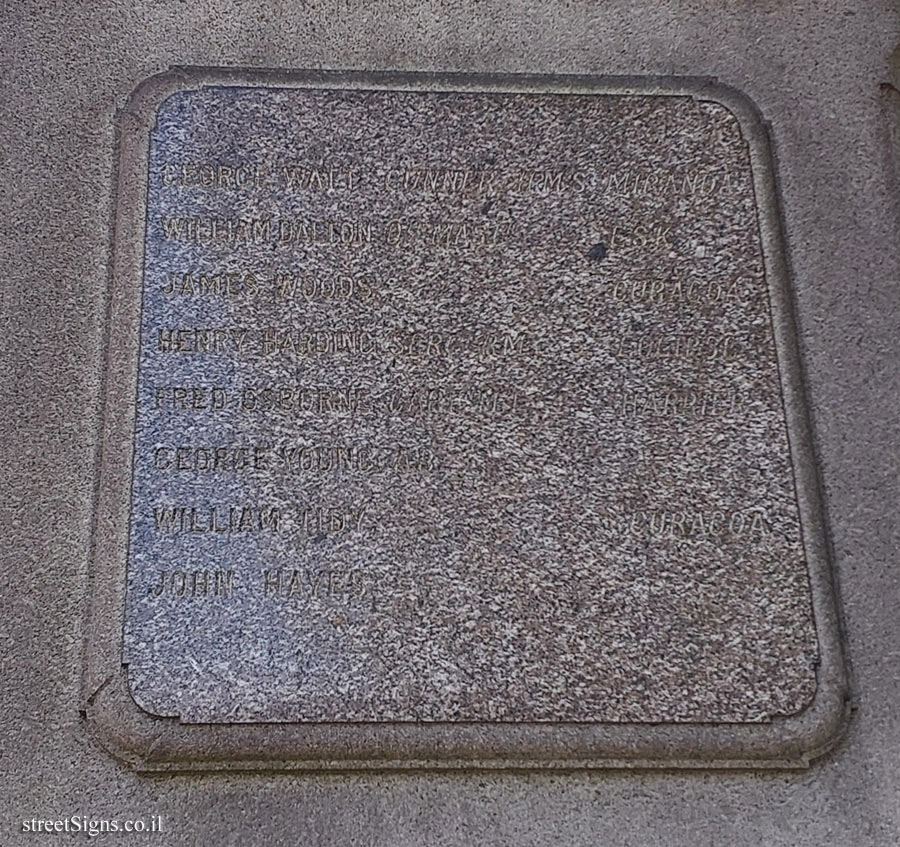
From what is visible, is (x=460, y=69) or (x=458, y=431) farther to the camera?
(x=460, y=69)

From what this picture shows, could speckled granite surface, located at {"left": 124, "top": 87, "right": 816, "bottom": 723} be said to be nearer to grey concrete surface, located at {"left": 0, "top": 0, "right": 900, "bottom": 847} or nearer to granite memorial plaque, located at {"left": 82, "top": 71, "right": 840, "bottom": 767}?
granite memorial plaque, located at {"left": 82, "top": 71, "right": 840, "bottom": 767}

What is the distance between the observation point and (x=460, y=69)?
2094 millimetres

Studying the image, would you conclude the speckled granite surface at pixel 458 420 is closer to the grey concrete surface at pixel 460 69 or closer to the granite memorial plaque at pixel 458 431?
the granite memorial plaque at pixel 458 431

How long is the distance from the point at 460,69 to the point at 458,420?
96 centimetres

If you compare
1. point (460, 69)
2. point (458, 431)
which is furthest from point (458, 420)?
point (460, 69)

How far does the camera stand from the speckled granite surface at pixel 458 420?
1672mm

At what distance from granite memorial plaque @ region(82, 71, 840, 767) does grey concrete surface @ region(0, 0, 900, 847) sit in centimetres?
8

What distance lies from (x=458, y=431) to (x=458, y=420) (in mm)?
25

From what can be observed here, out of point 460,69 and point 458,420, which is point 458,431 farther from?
point 460,69

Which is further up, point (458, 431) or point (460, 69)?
point (460, 69)

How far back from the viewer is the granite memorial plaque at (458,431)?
166 centimetres

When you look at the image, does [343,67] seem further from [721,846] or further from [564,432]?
[721,846]

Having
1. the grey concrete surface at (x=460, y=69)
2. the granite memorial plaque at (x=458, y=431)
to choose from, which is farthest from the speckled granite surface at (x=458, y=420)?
the grey concrete surface at (x=460, y=69)

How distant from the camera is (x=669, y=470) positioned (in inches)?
69.9
